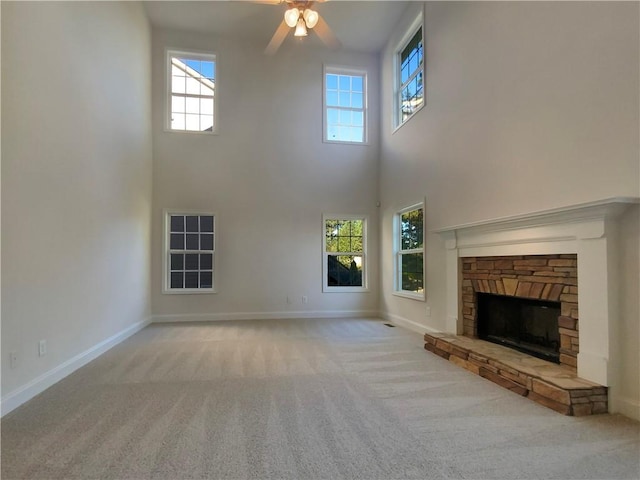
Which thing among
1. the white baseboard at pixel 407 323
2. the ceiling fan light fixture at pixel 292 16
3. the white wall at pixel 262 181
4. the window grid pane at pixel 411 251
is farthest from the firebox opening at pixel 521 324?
the ceiling fan light fixture at pixel 292 16

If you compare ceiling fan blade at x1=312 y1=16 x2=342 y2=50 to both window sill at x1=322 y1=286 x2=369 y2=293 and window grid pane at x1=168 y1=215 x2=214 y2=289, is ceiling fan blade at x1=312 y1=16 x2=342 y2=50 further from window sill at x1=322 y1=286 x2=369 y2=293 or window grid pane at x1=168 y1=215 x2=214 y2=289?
window sill at x1=322 y1=286 x2=369 y2=293

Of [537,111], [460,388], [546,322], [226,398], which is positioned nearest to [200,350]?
[226,398]

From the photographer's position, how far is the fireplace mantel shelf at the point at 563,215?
246 centimetres

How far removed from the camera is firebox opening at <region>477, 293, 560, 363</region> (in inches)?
129

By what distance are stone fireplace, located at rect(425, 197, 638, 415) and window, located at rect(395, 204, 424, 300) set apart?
1438mm

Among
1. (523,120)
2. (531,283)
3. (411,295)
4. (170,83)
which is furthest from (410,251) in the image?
(170,83)

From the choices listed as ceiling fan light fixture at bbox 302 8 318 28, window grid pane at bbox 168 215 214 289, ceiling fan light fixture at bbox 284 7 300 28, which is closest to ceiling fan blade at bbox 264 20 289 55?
ceiling fan light fixture at bbox 284 7 300 28

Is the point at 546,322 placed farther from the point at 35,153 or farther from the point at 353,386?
the point at 35,153

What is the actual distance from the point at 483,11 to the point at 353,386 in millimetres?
4232

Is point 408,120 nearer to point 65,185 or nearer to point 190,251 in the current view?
point 190,251

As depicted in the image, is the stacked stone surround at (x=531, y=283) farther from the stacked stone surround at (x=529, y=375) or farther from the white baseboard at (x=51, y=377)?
the white baseboard at (x=51, y=377)

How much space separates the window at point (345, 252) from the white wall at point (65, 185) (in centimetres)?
334

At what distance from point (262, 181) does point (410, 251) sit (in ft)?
9.77

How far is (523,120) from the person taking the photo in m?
3.47
